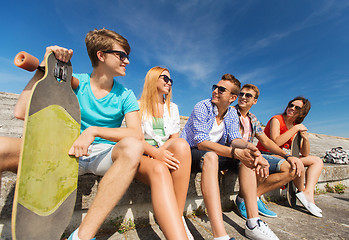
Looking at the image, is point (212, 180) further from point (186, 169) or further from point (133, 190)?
point (133, 190)

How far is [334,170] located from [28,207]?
5.22 m

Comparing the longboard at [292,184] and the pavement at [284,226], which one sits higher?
the longboard at [292,184]

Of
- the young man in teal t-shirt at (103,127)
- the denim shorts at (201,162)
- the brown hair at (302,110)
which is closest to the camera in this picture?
the young man in teal t-shirt at (103,127)

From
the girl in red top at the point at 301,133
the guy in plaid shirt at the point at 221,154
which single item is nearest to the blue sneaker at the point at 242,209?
the guy in plaid shirt at the point at 221,154

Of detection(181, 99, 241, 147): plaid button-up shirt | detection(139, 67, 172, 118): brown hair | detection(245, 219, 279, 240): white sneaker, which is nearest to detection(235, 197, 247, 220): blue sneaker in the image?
detection(245, 219, 279, 240): white sneaker

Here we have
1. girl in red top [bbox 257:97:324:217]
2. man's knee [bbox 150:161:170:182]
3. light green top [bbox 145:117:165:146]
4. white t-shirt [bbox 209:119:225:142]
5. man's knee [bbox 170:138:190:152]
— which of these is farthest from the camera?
girl in red top [bbox 257:97:324:217]

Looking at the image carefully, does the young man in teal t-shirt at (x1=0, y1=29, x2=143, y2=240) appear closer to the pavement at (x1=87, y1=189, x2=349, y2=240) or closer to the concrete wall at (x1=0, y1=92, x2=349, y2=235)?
the concrete wall at (x1=0, y1=92, x2=349, y2=235)

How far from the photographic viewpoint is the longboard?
2938 millimetres

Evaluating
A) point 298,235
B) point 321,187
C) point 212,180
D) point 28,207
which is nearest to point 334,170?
point 321,187

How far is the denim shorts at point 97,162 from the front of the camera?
158cm

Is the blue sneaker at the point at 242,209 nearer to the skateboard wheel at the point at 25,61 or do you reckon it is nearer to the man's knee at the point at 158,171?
the man's knee at the point at 158,171

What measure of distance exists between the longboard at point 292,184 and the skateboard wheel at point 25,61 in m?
3.44

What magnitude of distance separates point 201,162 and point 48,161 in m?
1.34

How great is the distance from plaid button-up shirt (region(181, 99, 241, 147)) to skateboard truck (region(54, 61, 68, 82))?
1.48m
